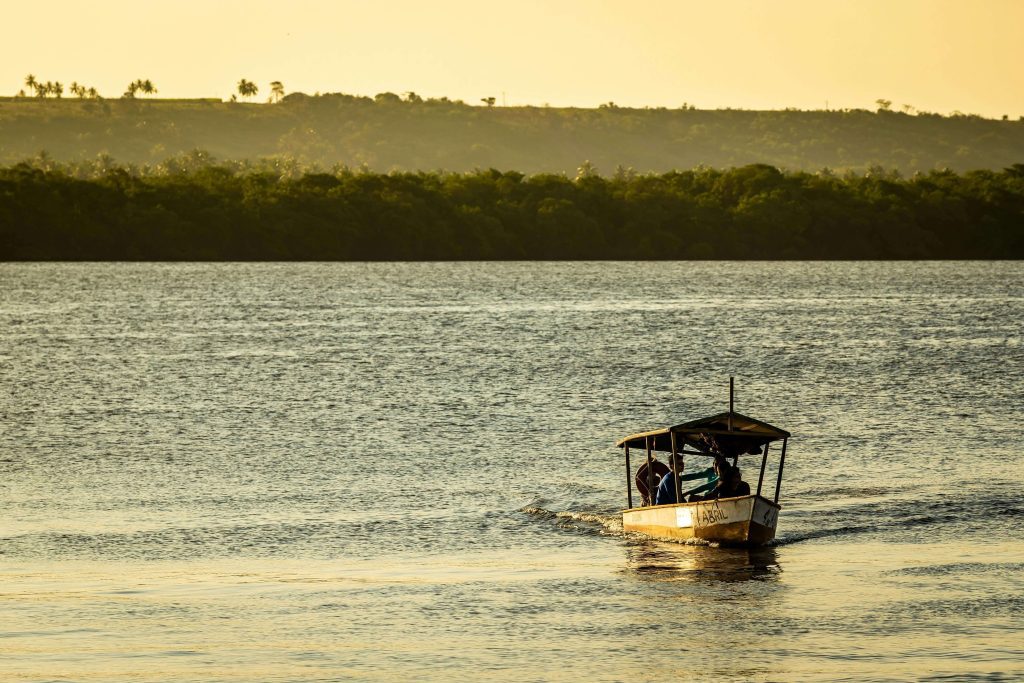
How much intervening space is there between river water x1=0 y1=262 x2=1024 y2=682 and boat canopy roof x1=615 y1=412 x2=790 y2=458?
9.09 ft

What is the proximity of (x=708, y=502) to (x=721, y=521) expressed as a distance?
61 cm

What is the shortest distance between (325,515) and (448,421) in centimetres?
2601

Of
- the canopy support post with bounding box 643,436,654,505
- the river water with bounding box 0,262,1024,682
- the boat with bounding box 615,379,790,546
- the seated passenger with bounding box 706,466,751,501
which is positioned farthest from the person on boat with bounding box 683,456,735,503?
the river water with bounding box 0,262,1024,682

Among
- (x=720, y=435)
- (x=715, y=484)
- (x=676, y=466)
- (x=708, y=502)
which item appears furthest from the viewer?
(x=720, y=435)

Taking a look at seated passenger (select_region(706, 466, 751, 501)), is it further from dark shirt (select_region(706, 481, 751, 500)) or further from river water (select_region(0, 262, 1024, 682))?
river water (select_region(0, 262, 1024, 682))

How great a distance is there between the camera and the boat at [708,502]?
40281mm

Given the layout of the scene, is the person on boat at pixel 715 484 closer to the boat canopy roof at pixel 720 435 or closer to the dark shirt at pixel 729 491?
the dark shirt at pixel 729 491

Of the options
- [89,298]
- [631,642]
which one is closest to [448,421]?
[631,642]

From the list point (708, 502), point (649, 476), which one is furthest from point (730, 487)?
point (649, 476)

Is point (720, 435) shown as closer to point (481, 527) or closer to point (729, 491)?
point (729, 491)

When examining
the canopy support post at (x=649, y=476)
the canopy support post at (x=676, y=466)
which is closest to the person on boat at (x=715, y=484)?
the canopy support post at (x=676, y=466)

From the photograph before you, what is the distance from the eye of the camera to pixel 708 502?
40469 mm

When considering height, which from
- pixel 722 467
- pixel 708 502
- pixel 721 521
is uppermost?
pixel 722 467

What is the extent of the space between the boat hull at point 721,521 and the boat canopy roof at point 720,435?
1670 mm
